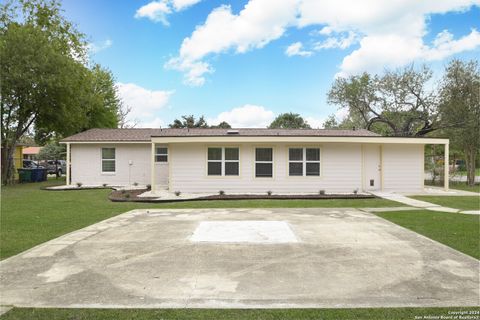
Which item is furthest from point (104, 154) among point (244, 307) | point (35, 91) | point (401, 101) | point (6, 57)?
point (401, 101)

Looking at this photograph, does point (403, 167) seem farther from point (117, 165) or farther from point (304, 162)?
point (117, 165)

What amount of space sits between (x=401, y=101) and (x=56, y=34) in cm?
2897

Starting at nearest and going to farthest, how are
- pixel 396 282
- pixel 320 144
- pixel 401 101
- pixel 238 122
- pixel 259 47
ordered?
pixel 396 282 → pixel 320 144 → pixel 259 47 → pixel 401 101 → pixel 238 122

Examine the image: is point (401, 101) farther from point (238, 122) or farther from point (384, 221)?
point (238, 122)

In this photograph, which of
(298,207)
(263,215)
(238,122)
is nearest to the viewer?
(263,215)

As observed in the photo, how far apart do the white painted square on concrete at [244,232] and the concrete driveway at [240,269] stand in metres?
0.02

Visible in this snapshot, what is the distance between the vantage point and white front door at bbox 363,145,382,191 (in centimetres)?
1455

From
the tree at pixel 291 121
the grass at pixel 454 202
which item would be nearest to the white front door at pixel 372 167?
the grass at pixel 454 202

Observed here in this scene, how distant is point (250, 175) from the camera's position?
14023 mm

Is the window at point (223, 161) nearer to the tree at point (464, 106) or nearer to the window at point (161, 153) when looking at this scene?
the window at point (161, 153)

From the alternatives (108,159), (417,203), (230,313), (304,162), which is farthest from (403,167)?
(108,159)

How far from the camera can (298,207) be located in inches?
406

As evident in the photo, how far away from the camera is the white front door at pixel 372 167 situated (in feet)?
47.8

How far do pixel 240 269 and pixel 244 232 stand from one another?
7.49ft
